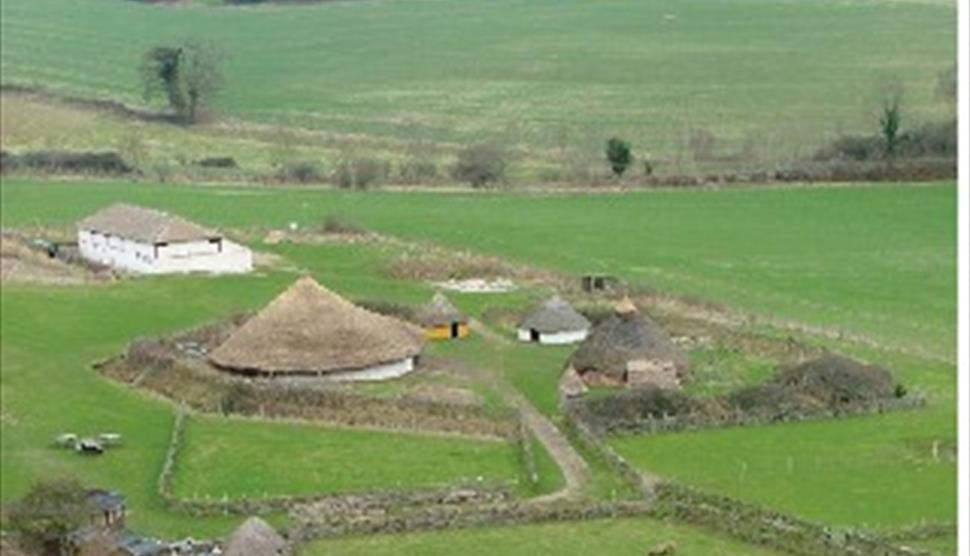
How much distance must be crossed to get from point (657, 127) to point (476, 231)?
11.1 m

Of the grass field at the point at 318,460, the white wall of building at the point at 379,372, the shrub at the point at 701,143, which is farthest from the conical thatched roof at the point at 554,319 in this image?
the shrub at the point at 701,143

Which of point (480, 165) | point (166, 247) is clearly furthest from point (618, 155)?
point (166, 247)

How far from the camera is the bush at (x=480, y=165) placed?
81750mm

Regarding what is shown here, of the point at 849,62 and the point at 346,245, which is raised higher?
the point at 849,62

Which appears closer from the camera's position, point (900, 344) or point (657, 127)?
point (900, 344)

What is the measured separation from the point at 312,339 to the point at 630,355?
27.4ft

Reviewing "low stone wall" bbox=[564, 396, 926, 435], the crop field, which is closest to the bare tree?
the crop field

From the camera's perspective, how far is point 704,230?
76.3 meters

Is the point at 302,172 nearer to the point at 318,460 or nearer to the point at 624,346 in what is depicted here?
the point at 624,346

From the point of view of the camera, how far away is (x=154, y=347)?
52250 millimetres

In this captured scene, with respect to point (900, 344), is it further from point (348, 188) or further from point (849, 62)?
point (348, 188)

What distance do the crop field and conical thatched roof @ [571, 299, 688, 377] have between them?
48.4 ft

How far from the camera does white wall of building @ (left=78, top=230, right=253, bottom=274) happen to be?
Answer: 217 feet

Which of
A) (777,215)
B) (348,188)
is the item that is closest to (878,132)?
(777,215)
